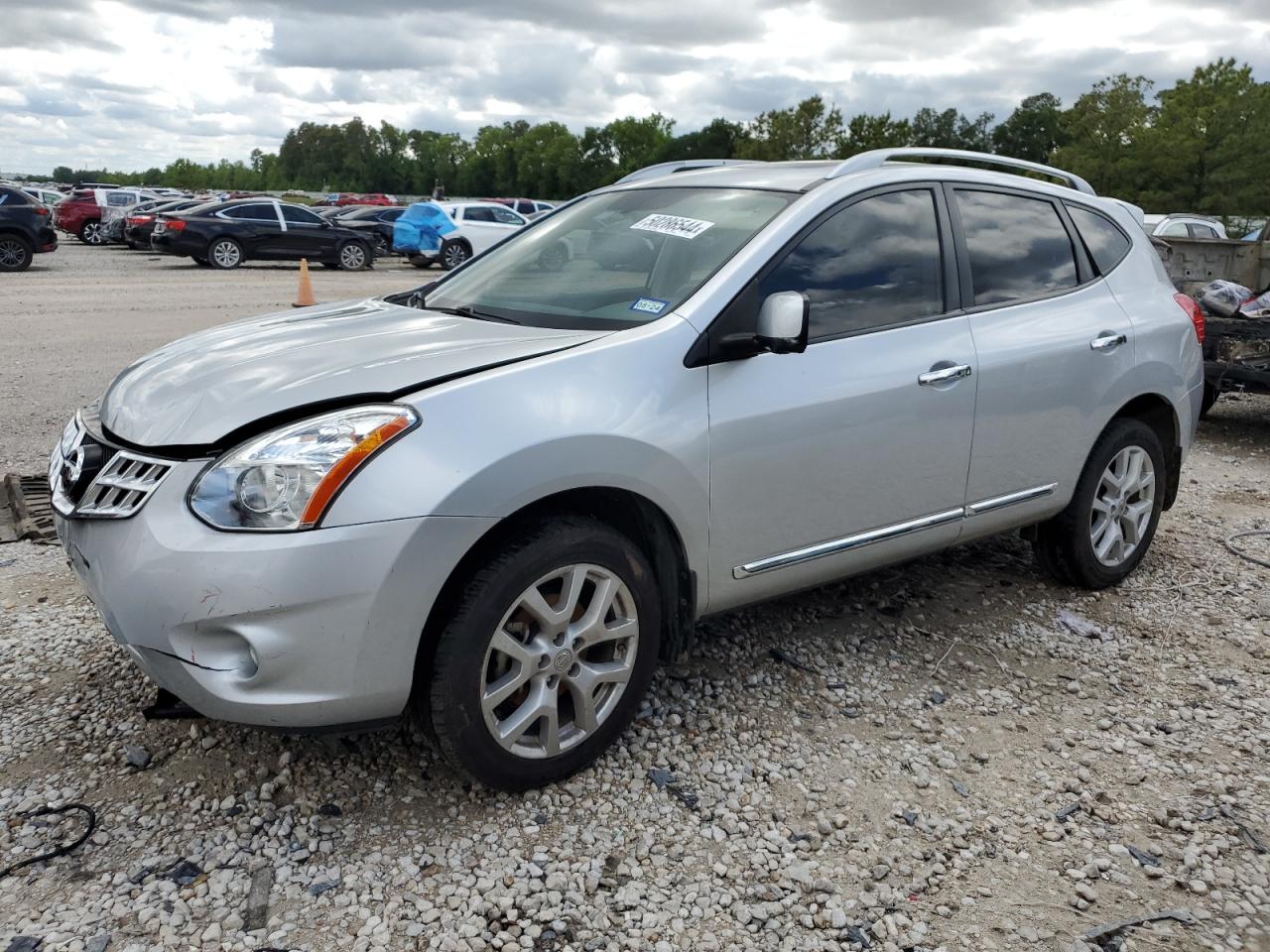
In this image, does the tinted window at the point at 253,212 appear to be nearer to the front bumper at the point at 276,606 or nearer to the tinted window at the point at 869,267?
the tinted window at the point at 869,267

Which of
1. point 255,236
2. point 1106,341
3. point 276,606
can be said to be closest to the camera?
point 276,606

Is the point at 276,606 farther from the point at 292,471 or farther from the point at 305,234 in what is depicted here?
the point at 305,234

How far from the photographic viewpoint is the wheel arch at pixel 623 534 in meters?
2.75

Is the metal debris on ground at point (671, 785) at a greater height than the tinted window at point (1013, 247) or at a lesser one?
lesser

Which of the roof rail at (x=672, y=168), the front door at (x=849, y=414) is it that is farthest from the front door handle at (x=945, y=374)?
the roof rail at (x=672, y=168)

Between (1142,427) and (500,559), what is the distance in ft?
10.5

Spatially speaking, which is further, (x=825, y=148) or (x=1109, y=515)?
(x=825, y=148)

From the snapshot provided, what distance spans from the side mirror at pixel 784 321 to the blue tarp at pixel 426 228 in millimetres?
21965

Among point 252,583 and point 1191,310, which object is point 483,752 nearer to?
point 252,583

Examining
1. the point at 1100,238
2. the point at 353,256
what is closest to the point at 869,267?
the point at 1100,238

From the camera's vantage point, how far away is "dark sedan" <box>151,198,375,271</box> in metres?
22.0

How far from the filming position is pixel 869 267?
3678 millimetres

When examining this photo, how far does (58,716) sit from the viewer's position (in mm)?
3336

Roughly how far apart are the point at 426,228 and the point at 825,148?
47374 mm
